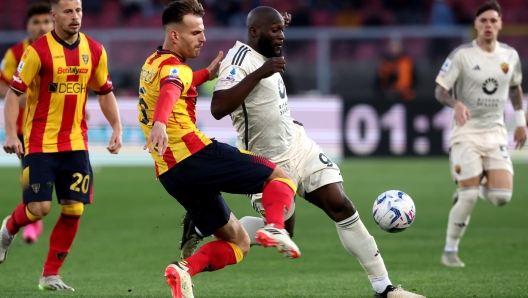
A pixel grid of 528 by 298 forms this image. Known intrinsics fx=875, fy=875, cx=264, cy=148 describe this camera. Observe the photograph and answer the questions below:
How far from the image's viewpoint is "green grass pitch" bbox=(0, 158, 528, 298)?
23.9 ft

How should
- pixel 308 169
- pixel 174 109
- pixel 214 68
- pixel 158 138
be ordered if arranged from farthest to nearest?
pixel 214 68 → pixel 308 169 → pixel 174 109 → pixel 158 138

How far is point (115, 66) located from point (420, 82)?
23.9 ft

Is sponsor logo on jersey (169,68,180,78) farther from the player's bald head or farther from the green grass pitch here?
the green grass pitch

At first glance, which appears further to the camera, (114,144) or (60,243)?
(60,243)

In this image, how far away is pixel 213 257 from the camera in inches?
234

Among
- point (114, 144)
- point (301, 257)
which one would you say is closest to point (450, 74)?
point (301, 257)

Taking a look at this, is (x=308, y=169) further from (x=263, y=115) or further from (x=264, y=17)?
(x=264, y=17)

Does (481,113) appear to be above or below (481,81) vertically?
below

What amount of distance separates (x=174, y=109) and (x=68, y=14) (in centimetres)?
175

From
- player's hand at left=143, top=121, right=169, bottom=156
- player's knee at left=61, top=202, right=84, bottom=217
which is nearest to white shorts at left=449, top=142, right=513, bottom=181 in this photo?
player's knee at left=61, top=202, right=84, bottom=217

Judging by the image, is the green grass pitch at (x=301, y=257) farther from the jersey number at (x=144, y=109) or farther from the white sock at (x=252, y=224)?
the jersey number at (x=144, y=109)

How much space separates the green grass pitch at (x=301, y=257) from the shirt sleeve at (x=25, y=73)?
164cm

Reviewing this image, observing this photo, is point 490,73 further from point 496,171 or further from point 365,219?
point 365,219

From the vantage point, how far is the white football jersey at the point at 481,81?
29.7 feet
